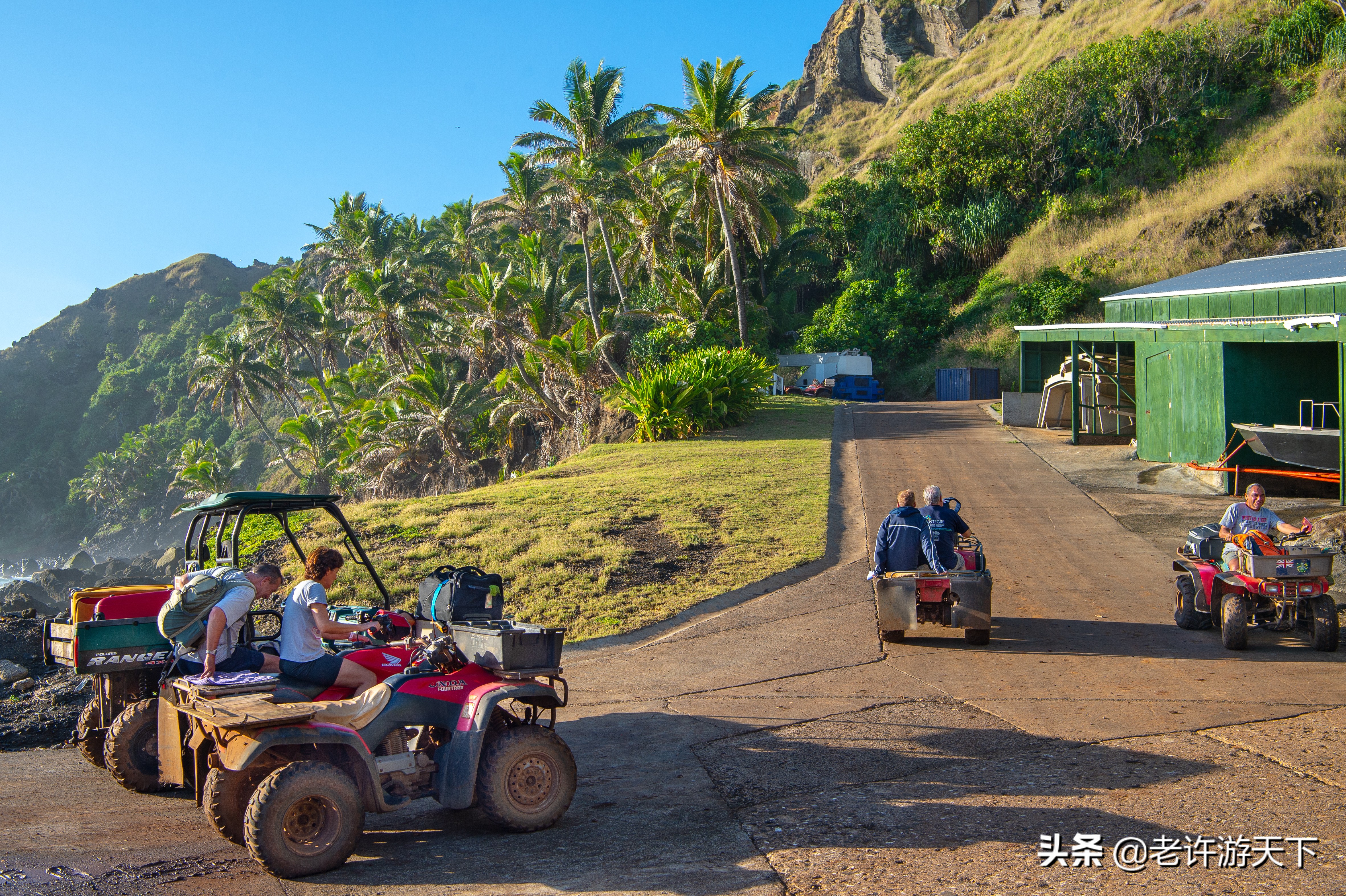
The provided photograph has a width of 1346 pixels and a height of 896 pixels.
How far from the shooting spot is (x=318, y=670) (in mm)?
5336

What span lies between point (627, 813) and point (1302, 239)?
41790mm

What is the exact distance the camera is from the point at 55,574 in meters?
50.4

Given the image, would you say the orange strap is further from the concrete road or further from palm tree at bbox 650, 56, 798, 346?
palm tree at bbox 650, 56, 798, 346

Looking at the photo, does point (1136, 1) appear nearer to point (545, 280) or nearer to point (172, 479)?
point (545, 280)

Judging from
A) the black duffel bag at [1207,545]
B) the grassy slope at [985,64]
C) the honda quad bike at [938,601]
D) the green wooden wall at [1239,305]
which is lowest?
the honda quad bike at [938,601]

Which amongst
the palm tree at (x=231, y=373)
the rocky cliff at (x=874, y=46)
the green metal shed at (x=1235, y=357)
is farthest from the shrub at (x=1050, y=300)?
the rocky cliff at (x=874, y=46)

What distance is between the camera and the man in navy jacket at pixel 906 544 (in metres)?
9.42

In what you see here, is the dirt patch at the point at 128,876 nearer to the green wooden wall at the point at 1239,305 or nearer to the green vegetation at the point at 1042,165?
the green wooden wall at the point at 1239,305

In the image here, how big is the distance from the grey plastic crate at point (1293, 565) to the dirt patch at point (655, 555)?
670 cm

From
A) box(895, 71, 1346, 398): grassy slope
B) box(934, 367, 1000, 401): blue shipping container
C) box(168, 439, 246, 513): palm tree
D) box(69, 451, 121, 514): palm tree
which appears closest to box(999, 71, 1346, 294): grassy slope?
box(895, 71, 1346, 398): grassy slope

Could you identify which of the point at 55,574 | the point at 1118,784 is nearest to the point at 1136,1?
the point at 1118,784

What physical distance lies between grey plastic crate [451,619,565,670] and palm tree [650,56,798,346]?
29.9 meters

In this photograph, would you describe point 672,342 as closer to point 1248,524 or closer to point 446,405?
point 446,405

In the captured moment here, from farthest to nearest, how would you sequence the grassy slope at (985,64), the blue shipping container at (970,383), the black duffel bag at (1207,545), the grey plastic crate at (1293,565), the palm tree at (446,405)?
1. the grassy slope at (985,64)
2. the palm tree at (446,405)
3. the blue shipping container at (970,383)
4. the black duffel bag at (1207,545)
5. the grey plastic crate at (1293,565)
